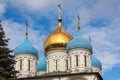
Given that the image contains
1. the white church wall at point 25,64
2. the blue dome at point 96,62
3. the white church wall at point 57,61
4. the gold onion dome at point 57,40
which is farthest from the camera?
the blue dome at point 96,62

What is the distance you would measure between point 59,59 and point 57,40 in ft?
6.60

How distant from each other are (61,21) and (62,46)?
166 inches

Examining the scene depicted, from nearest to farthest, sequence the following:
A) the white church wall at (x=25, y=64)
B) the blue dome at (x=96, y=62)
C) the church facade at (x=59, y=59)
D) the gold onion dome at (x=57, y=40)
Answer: the church facade at (x=59, y=59), the white church wall at (x=25, y=64), the gold onion dome at (x=57, y=40), the blue dome at (x=96, y=62)

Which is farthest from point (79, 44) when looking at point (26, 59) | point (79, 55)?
point (26, 59)

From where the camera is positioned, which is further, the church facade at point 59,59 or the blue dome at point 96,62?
the blue dome at point 96,62

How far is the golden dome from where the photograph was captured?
109ft

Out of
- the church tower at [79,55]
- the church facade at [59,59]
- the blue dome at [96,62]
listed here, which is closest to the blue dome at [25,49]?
the church facade at [59,59]

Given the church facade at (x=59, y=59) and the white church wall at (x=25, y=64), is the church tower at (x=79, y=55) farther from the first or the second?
the white church wall at (x=25, y=64)

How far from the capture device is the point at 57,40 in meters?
33.4

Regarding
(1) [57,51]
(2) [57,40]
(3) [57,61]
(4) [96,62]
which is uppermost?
(2) [57,40]

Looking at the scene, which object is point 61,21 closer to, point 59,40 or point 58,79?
point 59,40

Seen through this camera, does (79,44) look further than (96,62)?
No

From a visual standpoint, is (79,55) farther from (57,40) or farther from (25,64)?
(25,64)

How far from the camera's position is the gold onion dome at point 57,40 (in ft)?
109
